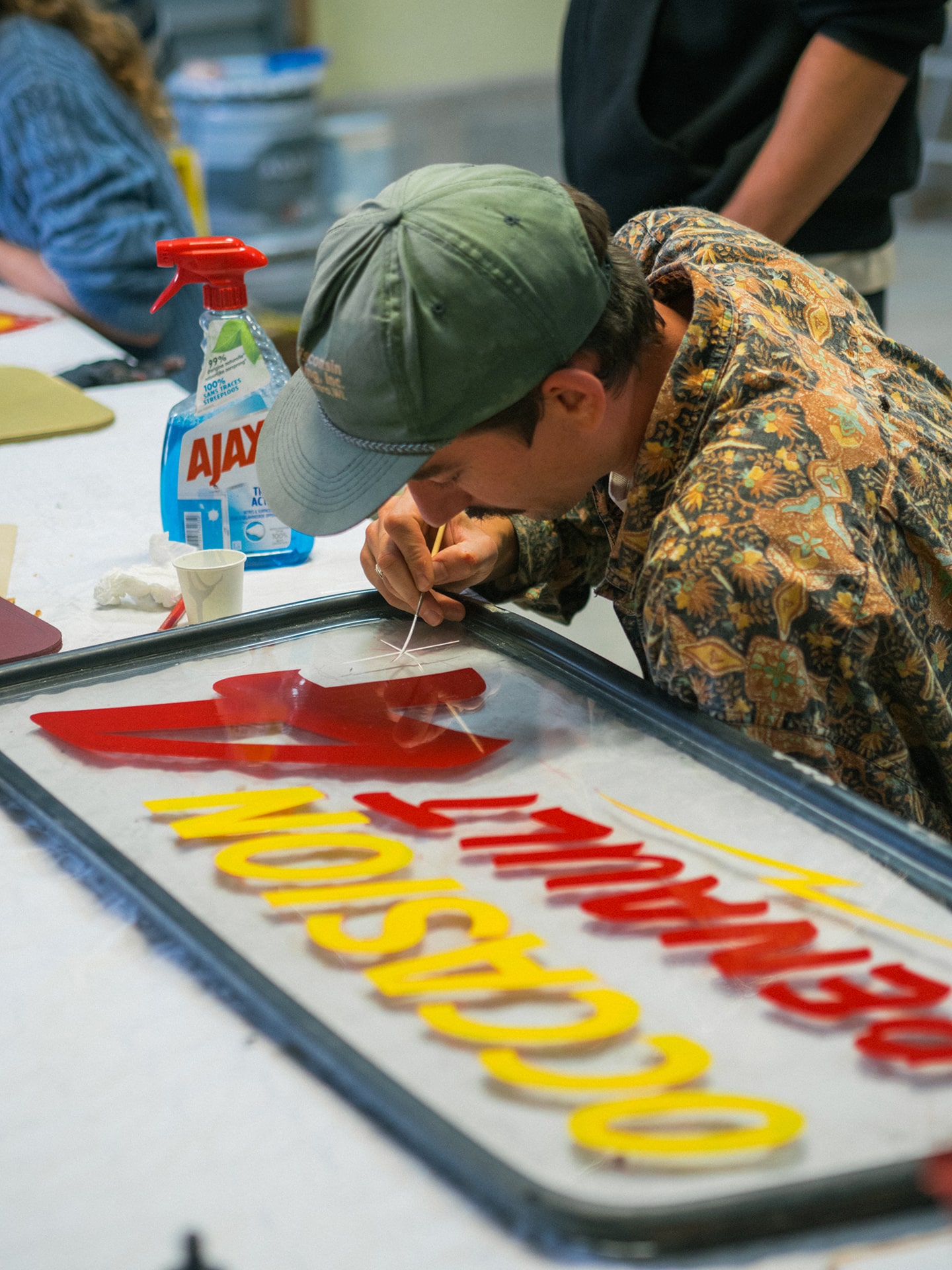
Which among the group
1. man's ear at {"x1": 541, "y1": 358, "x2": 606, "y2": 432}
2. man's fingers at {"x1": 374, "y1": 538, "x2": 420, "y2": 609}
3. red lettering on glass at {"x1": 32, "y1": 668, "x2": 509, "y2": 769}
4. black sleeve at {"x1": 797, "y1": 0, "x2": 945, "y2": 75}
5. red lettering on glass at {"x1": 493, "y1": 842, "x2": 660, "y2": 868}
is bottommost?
red lettering on glass at {"x1": 32, "y1": 668, "x2": 509, "y2": 769}

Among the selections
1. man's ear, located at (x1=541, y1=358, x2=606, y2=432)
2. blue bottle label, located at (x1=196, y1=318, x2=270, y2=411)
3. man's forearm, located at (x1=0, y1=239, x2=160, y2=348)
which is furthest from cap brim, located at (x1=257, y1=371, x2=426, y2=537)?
man's forearm, located at (x1=0, y1=239, x2=160, y2=348)

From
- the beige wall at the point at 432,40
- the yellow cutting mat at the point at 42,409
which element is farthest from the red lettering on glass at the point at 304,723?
the beige wall at the point at 432,40

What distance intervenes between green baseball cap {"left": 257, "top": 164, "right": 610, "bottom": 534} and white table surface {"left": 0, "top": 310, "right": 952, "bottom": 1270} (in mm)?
365

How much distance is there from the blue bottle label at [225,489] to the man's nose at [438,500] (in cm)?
28

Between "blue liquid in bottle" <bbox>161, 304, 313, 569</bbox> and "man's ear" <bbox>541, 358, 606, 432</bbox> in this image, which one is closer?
"man's ear" <bbox>541, 358, 606, 432</bbox>

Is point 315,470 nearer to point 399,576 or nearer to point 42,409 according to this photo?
point 399,576

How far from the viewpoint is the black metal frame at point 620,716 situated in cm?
53

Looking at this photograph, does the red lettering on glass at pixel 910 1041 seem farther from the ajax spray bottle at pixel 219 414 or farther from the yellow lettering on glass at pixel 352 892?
the ajax spray bottle at pixel 219 414

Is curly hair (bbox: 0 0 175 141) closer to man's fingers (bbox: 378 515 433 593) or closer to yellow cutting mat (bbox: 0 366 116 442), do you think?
yellow cutting mat (bbox: 0 366 116 442)

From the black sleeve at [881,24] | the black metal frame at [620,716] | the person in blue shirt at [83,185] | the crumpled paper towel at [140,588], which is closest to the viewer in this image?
the black metal frame at [620,716]

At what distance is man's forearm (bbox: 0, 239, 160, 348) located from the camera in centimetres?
228

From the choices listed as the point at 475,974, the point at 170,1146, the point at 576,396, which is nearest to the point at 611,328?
the point at 576,396

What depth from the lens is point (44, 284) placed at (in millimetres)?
2303

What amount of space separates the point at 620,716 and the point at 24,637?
1.68 feet
